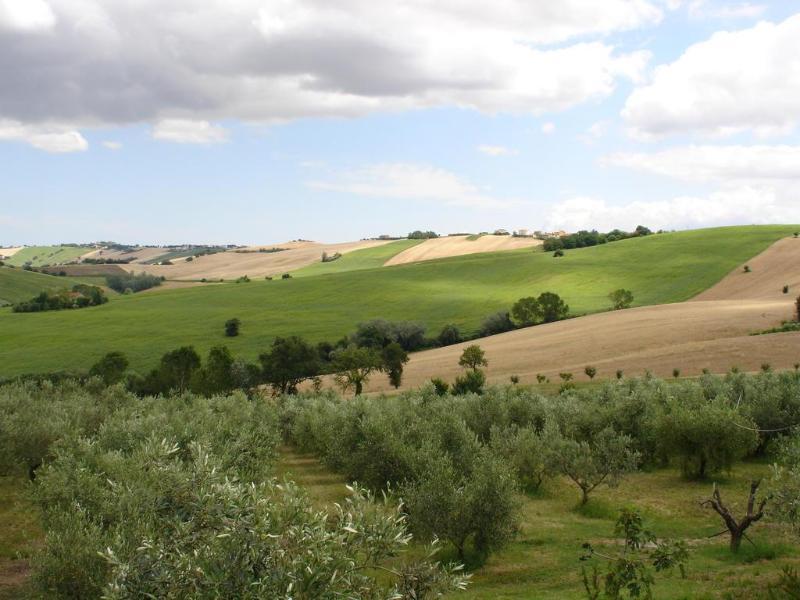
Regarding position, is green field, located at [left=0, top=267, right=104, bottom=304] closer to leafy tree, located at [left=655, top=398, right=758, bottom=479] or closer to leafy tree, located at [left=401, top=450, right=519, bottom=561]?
leafy tree, located at [left=655, top=398, right=758, bottom=479]

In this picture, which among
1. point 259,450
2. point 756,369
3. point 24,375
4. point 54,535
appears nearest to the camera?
point 54,535

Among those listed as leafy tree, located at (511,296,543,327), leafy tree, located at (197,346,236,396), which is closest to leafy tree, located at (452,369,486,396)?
leafy tree, located at (197,346,236,396)

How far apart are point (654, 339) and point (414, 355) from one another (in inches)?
1447

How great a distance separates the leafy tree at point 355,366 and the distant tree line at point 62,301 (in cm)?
8653

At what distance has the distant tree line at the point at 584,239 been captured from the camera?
589ft

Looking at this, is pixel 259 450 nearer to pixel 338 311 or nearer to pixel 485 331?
pixel 485 331

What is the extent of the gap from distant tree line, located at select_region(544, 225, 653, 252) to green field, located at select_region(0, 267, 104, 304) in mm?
128684

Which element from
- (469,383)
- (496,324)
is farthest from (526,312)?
(469,383)

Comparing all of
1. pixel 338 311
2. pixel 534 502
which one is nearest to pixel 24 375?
pixel 338 311

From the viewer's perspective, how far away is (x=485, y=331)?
113 m

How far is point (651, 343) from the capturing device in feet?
276

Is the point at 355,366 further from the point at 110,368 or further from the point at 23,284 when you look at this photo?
the point at 23,284

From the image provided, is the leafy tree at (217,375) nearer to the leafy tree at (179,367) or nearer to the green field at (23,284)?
the leafy tree at (179,367)

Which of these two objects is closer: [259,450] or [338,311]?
[259,450]
